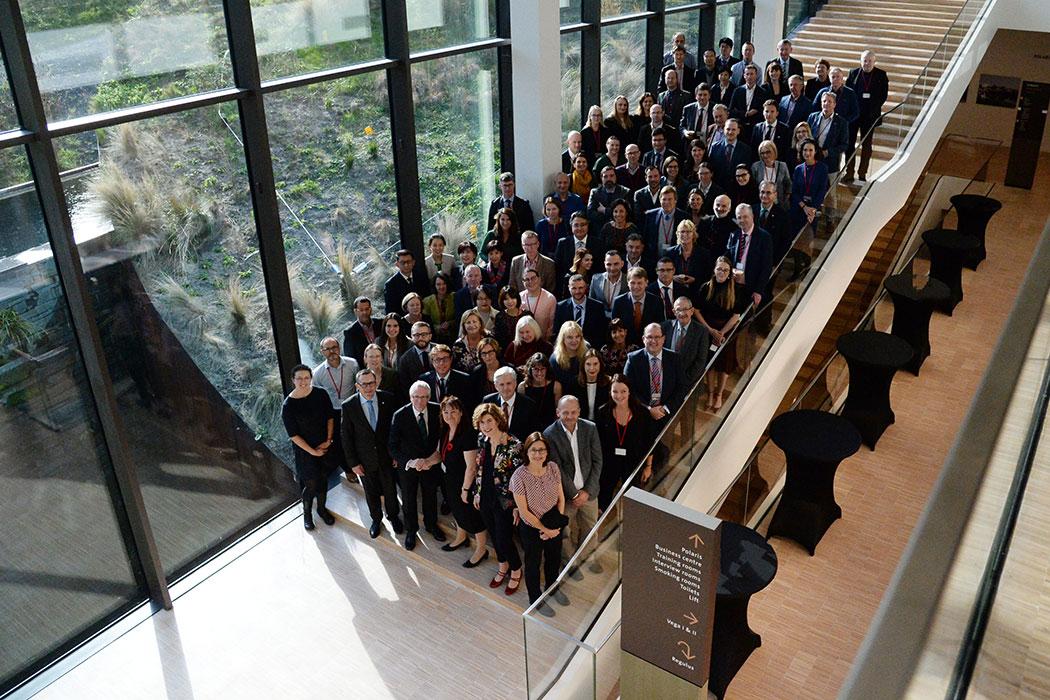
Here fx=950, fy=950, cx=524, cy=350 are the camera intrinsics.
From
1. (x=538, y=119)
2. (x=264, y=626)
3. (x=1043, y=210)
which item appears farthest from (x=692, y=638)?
(x=1043, y=210)

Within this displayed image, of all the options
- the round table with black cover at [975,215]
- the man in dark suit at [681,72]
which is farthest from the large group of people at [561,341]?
the round table with black cover at [975,215]

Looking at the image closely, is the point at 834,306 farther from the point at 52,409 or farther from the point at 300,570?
the point at 52,409

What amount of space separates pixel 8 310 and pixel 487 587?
3971 mm

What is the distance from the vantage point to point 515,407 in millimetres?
6855

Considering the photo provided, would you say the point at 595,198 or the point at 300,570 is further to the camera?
the point at 595,198

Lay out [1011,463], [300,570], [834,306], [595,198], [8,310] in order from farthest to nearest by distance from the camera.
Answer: [834,306], [595,198], [300,570], [8,310], [1011,463]

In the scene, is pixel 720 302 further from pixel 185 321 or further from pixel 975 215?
pixel 975 215

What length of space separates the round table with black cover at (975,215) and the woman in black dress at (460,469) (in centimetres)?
816

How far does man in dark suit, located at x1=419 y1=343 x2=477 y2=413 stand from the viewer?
7242mm

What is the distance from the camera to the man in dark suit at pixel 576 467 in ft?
21.4

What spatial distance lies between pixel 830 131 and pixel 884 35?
6.99 metres

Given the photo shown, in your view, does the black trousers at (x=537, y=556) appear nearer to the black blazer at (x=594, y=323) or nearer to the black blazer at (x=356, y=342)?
the black blazer at (x=594, y=323)

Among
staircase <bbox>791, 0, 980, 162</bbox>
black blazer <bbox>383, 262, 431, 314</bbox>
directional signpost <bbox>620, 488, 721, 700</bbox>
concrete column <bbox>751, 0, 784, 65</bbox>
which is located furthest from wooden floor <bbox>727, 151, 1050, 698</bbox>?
concrete column <bbox>751, 0, 784, 65</bbox>

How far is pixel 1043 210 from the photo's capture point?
15.1 metres
